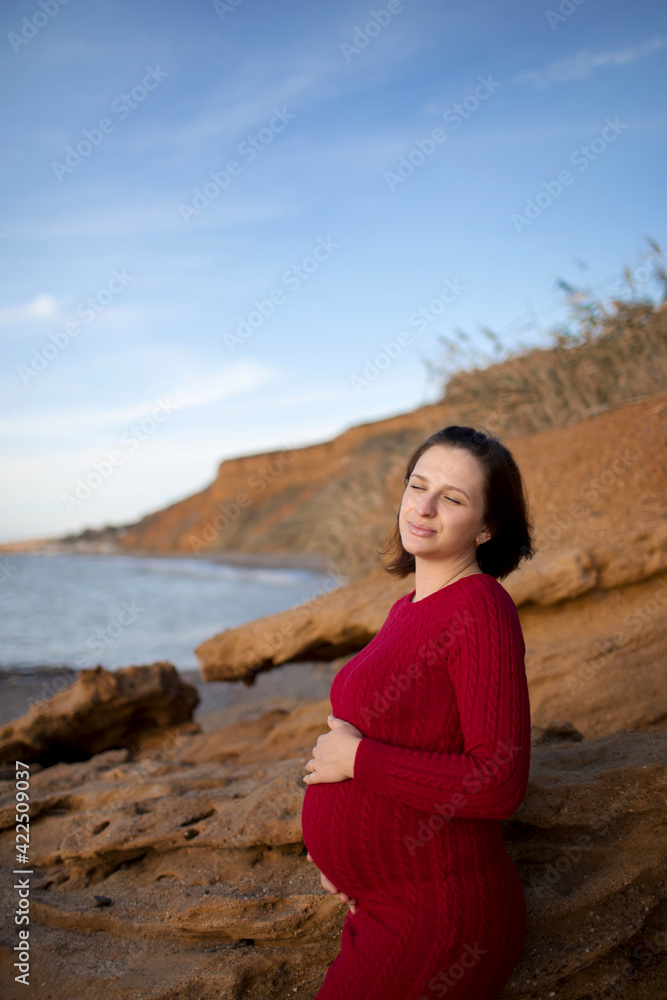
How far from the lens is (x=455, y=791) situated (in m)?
1.74

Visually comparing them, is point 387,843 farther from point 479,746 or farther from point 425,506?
point 425,506

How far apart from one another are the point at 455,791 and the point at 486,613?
17.9 inches

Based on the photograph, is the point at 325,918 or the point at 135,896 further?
the point at 135,896

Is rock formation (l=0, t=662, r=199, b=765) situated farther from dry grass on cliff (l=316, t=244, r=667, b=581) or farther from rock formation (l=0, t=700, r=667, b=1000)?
dry grass on cliff (l=316, t=244, r=667, b=581)

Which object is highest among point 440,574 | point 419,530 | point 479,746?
point 419,530

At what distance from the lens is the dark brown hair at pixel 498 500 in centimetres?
208

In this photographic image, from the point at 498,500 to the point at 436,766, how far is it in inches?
31.4

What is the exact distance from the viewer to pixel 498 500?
211cm

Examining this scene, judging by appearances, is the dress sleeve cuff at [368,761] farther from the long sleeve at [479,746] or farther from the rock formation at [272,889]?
the rock formation at [272,889]

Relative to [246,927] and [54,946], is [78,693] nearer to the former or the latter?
[54,946]

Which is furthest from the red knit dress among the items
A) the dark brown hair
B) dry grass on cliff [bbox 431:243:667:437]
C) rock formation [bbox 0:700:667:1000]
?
dry grass on cliff [bbox 431:243:667:437]

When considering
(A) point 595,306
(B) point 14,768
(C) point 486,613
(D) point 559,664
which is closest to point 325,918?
(C) point 486,613

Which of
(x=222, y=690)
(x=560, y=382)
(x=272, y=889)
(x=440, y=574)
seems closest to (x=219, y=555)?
(x=222, y=690)

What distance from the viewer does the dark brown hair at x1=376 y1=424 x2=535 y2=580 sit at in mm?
2082
